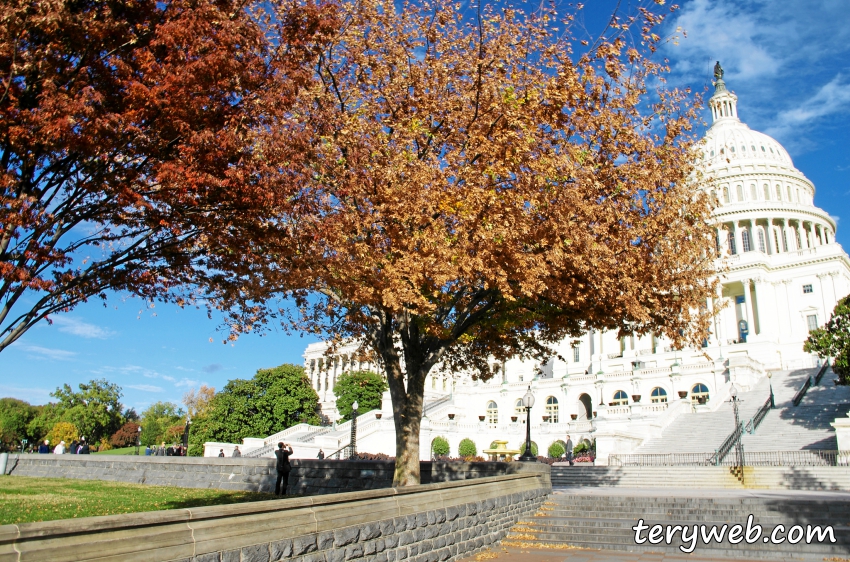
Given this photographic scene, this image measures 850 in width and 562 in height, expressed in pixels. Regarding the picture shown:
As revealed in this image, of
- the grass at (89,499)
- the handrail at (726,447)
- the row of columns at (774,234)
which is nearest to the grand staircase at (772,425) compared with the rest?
the handrail at (726,447)

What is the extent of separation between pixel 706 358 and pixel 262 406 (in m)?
38.8

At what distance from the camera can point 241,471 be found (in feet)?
71.5

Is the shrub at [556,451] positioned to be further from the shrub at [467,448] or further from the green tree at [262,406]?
the green tree at [262,406]

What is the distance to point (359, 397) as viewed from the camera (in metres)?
70.6

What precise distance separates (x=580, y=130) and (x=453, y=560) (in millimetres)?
9529

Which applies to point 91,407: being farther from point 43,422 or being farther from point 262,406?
point 262,406

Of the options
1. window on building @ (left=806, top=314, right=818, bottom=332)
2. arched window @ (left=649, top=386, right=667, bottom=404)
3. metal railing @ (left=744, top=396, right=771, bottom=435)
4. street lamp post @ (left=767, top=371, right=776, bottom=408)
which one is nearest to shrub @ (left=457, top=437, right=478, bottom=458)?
arched window @ (left=649, top=386, right=667, bottom=404)

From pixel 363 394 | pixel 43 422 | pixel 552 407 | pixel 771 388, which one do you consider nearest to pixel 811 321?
pixel 552 407

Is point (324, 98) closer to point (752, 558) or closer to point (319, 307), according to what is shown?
point (319, 307)

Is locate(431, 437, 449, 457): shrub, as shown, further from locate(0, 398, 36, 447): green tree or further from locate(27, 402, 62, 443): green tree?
locate(0, 398, 36, 447): green tree

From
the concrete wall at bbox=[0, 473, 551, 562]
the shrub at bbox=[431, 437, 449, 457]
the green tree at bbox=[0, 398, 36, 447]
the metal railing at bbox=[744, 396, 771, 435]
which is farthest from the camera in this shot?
the green tree at bbox=[0, 398, 36, 447]

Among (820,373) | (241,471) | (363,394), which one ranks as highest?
(820,373)

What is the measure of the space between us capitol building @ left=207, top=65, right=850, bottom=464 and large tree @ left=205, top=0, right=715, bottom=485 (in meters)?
11.6

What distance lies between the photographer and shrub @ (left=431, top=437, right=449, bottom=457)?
45906 millimetres
